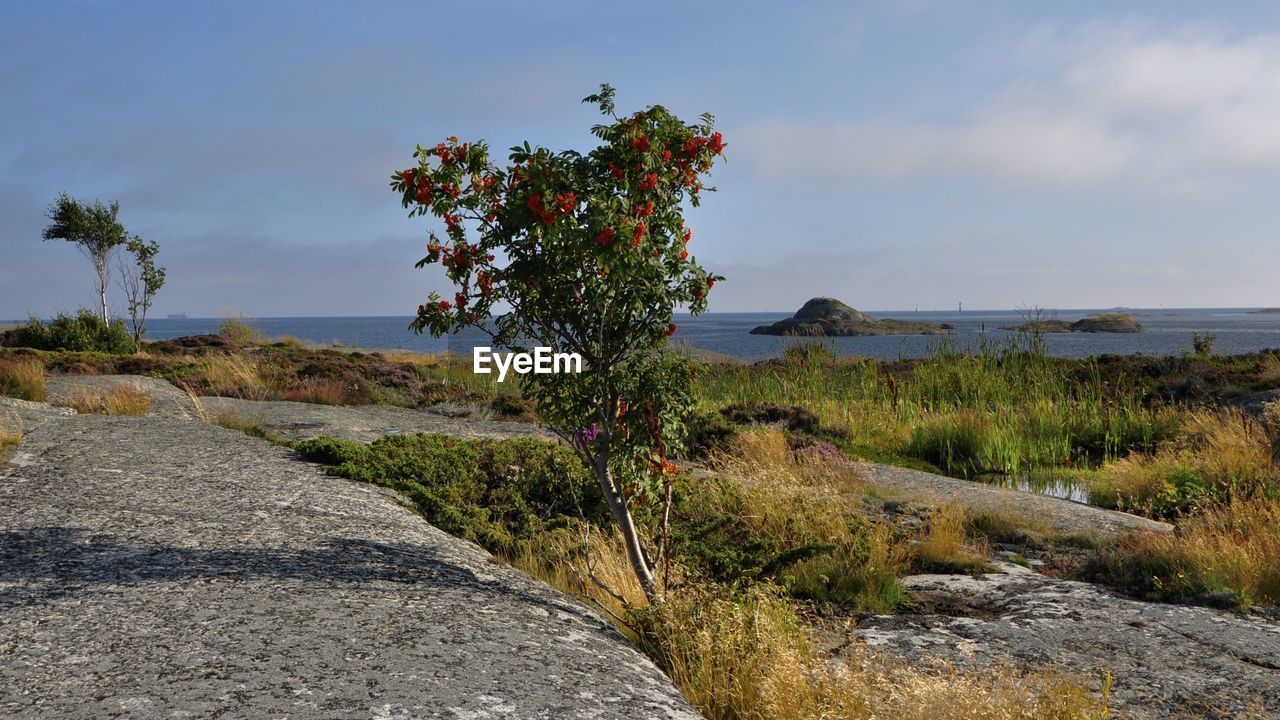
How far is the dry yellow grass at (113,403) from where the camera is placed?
10.7 m

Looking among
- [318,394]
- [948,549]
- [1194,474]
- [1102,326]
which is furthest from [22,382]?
[1102,326]

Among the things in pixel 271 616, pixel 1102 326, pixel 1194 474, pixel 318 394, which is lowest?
pixel 1194 474

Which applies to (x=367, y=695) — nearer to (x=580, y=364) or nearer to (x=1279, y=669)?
(x=580, y=364)

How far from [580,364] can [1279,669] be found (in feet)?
13.1

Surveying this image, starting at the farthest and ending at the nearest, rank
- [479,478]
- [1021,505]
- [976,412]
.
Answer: [976,412], [1021,505], [479,478]

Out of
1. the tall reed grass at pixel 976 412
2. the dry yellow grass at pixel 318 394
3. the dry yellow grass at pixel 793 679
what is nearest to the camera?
the dry yellow grass at pixel 793 679

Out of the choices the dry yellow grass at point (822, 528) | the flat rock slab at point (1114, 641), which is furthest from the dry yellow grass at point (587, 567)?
the flat rock slab at point (1114, 641)

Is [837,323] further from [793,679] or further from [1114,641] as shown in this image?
[793,679]

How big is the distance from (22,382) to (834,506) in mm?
11390

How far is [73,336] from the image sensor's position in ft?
84.8

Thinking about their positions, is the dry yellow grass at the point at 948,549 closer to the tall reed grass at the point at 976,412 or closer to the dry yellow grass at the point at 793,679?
the dry yellow grass at the point at 793,679

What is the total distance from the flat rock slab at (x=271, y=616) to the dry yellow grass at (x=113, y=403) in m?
4.73

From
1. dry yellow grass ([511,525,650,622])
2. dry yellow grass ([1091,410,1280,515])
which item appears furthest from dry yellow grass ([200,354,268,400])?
dry yellow grass ([1091,410,1280,515])

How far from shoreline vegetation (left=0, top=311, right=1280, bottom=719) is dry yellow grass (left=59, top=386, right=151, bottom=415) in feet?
0.16
